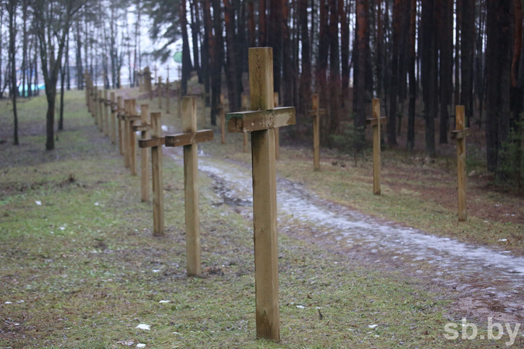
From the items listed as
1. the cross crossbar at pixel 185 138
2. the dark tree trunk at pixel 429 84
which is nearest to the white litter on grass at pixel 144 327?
the cross crossbar at pixel 185 138

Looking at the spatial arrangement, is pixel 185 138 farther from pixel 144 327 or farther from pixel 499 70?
pixel 499 70

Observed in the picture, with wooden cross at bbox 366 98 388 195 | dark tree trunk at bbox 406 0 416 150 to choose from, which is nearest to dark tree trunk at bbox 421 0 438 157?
dark tree trunk at bbox 406 0 416 150

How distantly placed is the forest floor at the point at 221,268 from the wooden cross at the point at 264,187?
0.29 meters

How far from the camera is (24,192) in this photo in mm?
13867

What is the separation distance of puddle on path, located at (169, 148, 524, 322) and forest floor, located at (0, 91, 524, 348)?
0.05 meters

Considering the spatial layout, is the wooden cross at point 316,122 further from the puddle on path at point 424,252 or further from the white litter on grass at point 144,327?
the white litter on grass at point 144,327

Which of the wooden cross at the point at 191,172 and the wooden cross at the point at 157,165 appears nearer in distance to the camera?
the wooden cross at the point at 191,172

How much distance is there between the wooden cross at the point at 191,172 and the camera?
285 inches

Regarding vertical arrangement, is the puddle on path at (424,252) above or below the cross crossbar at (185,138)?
below

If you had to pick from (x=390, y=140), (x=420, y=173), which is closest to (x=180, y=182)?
(x=420, y=173)

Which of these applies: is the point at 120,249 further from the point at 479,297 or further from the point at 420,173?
the point at 420,173

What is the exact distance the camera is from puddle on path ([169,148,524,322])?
5645 mm

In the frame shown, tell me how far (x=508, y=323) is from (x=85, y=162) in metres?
18.1

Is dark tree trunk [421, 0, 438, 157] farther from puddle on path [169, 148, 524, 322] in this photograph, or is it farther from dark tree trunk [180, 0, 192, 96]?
dark tree trunk [180, 0, 192, 96]
